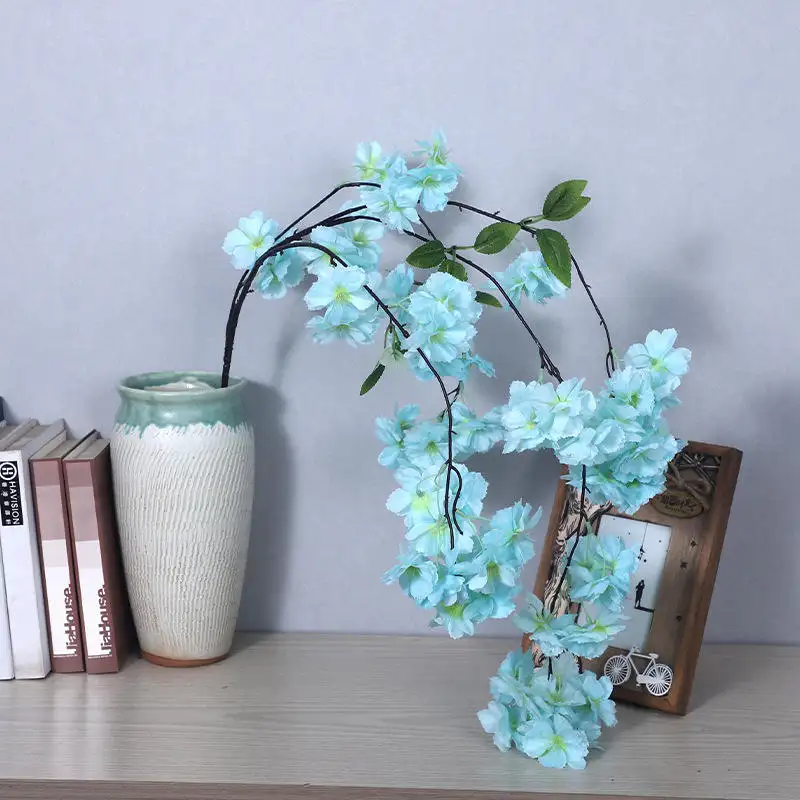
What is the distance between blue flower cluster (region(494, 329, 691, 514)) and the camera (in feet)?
2.65

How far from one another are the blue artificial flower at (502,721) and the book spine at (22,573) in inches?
19.2

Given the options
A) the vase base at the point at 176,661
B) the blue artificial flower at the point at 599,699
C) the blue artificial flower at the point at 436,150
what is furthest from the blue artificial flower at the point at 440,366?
the vase base at the point at 176,661

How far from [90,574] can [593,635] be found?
21.5 inches

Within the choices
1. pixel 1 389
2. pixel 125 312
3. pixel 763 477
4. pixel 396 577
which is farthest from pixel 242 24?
pixel 763 477

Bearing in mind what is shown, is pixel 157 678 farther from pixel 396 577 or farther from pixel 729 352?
pixel 729 352

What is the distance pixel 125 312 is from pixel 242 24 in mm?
355

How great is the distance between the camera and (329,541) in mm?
1193

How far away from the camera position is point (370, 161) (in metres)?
1.04

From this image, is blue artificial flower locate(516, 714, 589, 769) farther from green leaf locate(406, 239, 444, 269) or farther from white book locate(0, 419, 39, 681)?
white book locate(0, 419, 39, 681)

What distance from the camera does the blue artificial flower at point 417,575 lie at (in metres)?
0.80

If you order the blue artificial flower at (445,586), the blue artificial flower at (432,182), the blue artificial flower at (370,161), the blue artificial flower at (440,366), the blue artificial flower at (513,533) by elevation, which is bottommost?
the blue artificial flower at (445,586)

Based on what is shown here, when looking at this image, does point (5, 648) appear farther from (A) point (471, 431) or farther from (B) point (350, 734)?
(A) point (471, 431)

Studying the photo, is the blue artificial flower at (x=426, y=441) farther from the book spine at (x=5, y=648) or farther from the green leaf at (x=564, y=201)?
the book spine at (x=5, y=648)

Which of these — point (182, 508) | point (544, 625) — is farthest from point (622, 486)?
point (182, 508)
